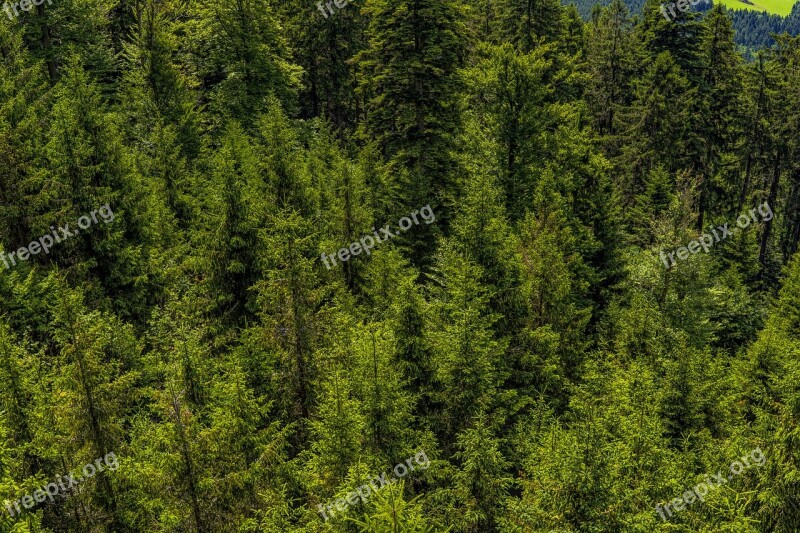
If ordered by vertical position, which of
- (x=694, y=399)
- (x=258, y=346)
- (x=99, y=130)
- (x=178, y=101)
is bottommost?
(x=694, y=399)

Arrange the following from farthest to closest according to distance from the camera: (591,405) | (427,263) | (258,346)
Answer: (427,263), (258,346), (591,405)

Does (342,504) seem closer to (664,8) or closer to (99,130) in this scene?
(99,130)

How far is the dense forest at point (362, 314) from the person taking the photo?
36.8ft

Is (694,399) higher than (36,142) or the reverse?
the reverse

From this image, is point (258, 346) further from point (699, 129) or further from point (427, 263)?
point (699, 129)

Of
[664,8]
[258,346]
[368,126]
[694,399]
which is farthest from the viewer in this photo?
[664,8]

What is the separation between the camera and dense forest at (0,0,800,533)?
11.2 m

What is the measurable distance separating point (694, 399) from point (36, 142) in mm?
24238

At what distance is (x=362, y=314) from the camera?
18922 millimetres

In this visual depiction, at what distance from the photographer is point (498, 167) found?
28.9 meters

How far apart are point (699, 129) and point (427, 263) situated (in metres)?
30.1

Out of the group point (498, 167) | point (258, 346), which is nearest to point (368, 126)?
point (498, 167)

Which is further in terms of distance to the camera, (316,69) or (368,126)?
(316,69)

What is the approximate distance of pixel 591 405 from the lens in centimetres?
1217
